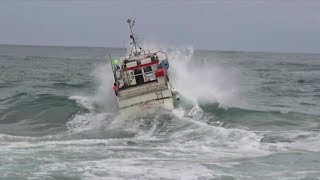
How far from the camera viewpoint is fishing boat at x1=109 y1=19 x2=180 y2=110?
20.0 metres

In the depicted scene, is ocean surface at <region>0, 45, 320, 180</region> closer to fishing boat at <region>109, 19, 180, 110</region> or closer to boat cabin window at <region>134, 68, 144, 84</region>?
fishing boat at <region>109, 19, 180, 110</region>

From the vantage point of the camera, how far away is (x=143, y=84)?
802 inches

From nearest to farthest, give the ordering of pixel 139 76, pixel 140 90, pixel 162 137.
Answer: pixel 162 137 < pixel 140 90 < pixel 139 76

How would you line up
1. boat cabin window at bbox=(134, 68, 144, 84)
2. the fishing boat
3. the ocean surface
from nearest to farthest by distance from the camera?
the ocean surface → the fishing boat → boat cabin window at bbox=(134, 68, 144, 84)

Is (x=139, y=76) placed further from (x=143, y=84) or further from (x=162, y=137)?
(x=162, y=137)

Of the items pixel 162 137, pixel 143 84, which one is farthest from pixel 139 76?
pixel 162 137

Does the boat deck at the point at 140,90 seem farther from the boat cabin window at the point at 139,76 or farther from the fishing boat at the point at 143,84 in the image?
the boat cabin window at the point at 139,76

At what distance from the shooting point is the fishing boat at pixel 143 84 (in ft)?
65.8

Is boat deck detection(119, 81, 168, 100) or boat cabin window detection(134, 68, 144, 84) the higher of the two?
boat cabin window detection(134, 68, 144, 84)

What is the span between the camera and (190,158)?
13.2m

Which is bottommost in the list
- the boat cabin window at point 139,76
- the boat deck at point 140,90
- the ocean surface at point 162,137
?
the ocean surface at point 162,137

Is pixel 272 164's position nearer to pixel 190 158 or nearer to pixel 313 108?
pixel 190 158

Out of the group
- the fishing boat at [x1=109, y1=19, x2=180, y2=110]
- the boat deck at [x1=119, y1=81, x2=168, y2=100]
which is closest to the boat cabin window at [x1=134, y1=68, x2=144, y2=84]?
the fishing boat at [x1=109, y1=19, x2=180, y2=110]

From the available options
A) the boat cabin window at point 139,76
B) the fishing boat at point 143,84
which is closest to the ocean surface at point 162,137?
the fishing boat at point 143,84
